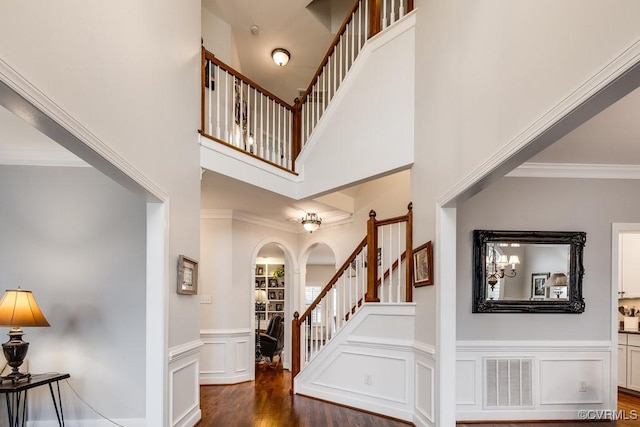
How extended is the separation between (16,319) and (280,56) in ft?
17.3

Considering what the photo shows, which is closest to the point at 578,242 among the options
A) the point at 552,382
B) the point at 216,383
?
the point at 552,382

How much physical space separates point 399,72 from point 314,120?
1435 millimetres

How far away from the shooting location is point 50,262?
4.01m

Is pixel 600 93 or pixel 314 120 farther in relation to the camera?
pixel 314 120

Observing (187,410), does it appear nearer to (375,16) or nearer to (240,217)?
(240,217)

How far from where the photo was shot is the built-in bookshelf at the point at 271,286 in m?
11.4

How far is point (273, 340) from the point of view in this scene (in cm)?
765

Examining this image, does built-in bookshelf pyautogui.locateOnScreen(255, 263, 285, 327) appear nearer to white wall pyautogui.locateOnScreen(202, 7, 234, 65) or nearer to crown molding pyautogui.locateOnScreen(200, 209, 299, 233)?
crown molding pyautogui.locateOnScreen(200, 209, 299, 233)

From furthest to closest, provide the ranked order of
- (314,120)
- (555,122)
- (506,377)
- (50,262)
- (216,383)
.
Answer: (216,383)
(314,120)
(506,377)
(50,262)
(555,122)

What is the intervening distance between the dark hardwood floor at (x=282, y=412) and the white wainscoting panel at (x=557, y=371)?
0.17 meters

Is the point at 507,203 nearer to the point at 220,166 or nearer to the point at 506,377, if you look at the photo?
the point at 506,377

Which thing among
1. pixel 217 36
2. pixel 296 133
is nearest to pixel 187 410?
pixel 296 133

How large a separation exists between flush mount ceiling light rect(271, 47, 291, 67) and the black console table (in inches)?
210

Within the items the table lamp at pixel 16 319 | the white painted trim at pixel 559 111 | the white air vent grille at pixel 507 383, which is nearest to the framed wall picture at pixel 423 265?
the white painted trim at pixel 559 111
